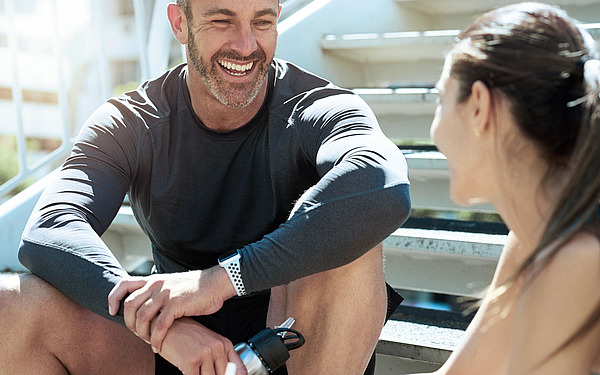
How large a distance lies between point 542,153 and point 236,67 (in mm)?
981

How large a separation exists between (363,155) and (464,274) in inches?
23.1

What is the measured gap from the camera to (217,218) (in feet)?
5.47

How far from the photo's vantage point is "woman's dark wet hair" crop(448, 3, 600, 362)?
857mm

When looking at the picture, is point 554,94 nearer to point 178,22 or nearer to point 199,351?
point 199,351

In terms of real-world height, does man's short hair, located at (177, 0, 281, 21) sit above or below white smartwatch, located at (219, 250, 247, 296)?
above

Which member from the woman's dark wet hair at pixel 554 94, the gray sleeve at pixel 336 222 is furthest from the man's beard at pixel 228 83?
the woman's dark wet hair at pixel 554 94

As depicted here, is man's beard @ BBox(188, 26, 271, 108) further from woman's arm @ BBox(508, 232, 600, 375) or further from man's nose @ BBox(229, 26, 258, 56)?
woman's arm @ BBox(508, 232, 600, 375)

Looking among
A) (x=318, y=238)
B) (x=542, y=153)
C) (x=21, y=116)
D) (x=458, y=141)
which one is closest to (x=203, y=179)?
(x=318, y=238)

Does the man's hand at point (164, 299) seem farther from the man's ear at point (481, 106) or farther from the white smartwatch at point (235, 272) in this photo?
the man's ear at point (481, 106)

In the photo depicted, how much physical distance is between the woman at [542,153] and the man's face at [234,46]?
31.4 inches

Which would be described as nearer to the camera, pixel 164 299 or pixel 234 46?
pixel 164 299

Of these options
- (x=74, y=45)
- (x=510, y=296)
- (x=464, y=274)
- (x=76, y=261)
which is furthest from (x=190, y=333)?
(x=74, y=45)

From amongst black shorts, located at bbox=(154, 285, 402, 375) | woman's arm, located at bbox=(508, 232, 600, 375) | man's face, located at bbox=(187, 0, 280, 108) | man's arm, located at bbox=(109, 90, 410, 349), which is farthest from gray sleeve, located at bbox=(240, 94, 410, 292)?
woman's arm, located at bbox=(508, 232, 600, 375)

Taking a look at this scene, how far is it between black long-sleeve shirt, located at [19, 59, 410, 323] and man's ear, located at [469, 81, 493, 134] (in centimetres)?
43
